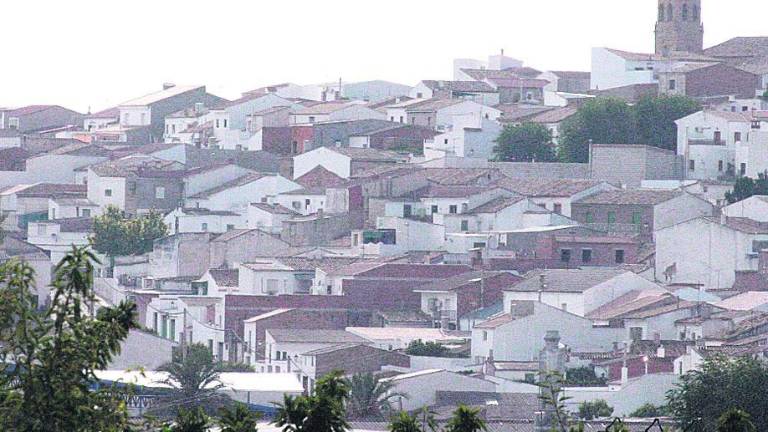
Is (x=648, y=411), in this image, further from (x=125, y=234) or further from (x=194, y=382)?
(x=125, y=234)

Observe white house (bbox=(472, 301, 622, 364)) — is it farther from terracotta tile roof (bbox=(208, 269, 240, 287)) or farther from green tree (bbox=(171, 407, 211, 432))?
green tree (bbox=(171, 407, 211, 432))

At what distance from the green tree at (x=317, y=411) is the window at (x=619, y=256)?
1326 inches

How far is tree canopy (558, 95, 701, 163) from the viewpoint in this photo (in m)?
58.6

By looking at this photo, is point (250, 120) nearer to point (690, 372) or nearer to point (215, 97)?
point (215, 97)

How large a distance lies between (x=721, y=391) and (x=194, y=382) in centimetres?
633

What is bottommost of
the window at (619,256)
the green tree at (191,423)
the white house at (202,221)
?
the green tree at (191,423)

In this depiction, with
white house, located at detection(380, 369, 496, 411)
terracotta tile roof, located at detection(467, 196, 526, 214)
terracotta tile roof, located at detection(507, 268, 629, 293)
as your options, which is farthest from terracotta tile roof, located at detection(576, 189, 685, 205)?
white house, located at detection(380, 369, 496, 411)

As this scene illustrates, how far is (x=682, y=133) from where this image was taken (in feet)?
186

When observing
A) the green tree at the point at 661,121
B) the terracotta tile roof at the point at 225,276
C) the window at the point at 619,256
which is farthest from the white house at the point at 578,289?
the green tree at the point at 661,121

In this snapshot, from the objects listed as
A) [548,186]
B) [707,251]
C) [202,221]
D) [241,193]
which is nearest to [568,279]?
[707,251]

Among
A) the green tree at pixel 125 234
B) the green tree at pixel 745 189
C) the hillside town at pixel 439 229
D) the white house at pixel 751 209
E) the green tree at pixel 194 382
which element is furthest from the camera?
the green tree at pixel 745 189

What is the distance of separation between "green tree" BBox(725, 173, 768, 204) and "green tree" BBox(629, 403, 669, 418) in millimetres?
18070

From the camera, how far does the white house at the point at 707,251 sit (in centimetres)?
4425

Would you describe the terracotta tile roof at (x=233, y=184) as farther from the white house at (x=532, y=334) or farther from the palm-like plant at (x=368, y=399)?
the palm-like plant at (x=368, y=399)
